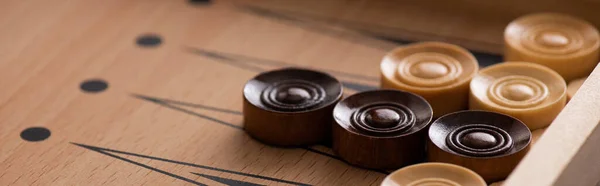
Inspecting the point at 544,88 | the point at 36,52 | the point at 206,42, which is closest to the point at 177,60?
the point at 206,42

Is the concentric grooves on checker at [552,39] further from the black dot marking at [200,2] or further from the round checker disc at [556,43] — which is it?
the black dot marking at [200,2]

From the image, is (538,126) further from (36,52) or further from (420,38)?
(36,52)

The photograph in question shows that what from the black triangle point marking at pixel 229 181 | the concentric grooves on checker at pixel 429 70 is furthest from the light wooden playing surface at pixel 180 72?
the concentric grooves on checker at pixel 429 70

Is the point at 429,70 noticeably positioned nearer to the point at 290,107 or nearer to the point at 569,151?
the point at 290,107

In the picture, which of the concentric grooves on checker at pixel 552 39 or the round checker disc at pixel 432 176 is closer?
the round checker disc at pixel 432 176

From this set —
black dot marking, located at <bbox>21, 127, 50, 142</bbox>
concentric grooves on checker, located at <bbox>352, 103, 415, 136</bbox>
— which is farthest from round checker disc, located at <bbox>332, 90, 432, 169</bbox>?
black dot marking, located at <bbox>21, 127, 50, 142</bbox>

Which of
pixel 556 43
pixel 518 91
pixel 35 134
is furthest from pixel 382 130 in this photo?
pixel 35 134
